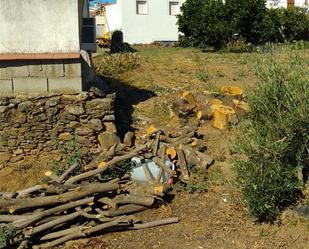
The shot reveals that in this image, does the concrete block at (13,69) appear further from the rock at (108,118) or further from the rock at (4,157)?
the rock at (108,118)

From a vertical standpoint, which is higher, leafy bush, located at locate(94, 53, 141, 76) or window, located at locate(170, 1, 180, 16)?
window, located at locate(170, 1, 180, 16)

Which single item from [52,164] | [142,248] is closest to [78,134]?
[52,164]

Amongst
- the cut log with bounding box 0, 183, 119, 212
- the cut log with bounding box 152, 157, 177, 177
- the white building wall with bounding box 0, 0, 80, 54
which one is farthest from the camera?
the white building wall with bounding box 0, 0, 80, 54

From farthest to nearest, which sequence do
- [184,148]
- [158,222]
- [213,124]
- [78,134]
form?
[213,124] → [78,134] → [184,148] → [158,222]

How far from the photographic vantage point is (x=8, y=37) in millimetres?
8008

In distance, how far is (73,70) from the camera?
820 centimetres

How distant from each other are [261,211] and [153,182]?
5.61 ft

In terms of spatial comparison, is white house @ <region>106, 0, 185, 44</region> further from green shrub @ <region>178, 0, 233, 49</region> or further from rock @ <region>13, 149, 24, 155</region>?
rock @ <region>13, 149, 24, 155</region>

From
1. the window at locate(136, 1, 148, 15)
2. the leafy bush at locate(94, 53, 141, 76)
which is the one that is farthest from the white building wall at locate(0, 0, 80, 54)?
the window at locate(136, 1, 148, 15)

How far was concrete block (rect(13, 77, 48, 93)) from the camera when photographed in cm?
813

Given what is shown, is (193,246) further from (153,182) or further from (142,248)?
(153,182)

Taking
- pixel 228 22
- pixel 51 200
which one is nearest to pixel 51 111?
pixel 51 200

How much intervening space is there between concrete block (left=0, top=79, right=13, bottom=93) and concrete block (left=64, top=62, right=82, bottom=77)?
0.94m

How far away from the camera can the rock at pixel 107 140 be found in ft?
26.9
